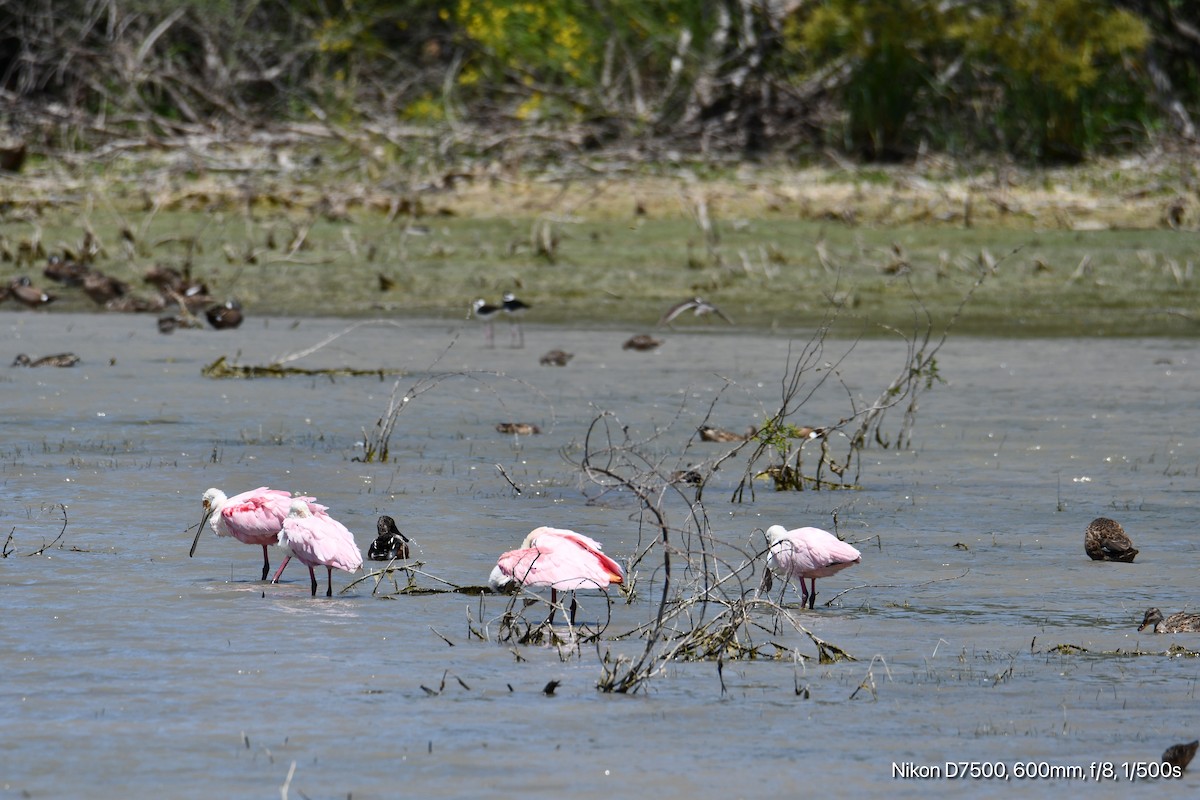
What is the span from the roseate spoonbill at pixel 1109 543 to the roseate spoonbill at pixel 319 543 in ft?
8.24

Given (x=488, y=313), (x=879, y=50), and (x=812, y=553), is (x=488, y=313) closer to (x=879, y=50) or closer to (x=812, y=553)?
(x=812, y=553)

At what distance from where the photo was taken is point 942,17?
23.2 meters

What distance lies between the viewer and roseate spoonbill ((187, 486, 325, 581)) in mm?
6418

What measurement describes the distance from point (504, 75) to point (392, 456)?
1665 centimetres

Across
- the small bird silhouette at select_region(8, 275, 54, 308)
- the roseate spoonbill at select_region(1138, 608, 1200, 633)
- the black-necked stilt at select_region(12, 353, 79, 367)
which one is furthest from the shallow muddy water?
the small bird silhouette at select_region(8, 275, 54, 308)

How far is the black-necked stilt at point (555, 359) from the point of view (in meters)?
13.1

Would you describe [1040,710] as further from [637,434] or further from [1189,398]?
[1189,398]

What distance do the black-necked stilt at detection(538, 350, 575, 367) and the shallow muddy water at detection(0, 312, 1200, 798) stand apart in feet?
3.68

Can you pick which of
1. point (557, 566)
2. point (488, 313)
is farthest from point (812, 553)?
point (488, 313)

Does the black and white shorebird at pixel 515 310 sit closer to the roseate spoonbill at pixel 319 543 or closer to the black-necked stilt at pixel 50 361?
the black-necked stilt at pixel 50 361

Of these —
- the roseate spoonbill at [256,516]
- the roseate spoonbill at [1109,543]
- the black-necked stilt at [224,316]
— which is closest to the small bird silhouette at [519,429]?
the roseate spoonbill at [256,516]

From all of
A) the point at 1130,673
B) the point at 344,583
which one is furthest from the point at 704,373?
the point at 1130,673

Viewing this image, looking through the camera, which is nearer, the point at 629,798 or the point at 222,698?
the point at 629,798

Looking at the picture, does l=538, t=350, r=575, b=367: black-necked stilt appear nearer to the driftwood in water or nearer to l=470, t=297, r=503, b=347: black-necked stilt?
the driftwood in water
